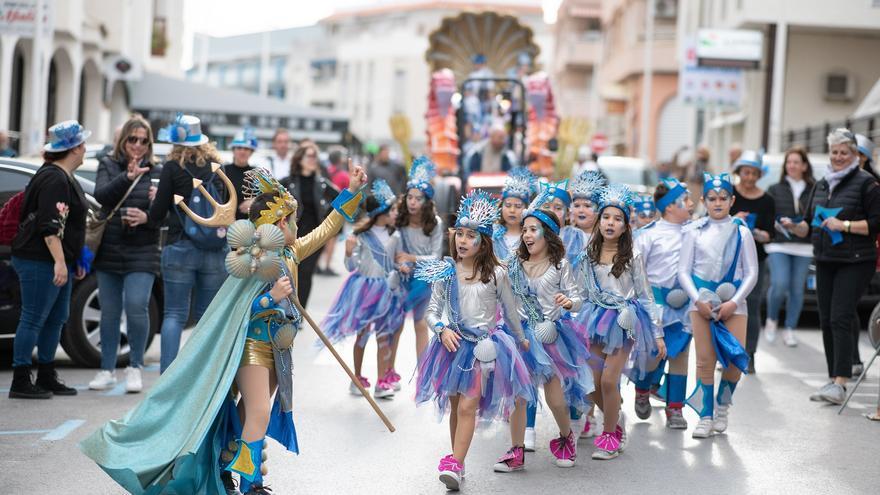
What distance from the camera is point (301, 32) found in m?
122

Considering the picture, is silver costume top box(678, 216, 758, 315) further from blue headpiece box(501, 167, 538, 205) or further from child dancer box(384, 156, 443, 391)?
child dancer box(384, 156, 443, 391)

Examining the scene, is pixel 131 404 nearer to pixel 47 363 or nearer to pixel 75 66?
pixel 47 363

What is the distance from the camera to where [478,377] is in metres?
7.15

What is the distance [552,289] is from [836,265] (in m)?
3.47

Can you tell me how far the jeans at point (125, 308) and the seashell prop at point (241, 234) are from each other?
3.24 m

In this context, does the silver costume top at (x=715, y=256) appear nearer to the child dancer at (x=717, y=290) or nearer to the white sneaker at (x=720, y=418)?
the child dancer at (x=717, y=290)

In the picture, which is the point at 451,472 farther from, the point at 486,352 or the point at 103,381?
the point at 103,381

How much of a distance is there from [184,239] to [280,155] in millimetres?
6410

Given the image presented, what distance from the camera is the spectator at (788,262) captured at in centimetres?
1267

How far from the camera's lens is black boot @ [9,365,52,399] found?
916 centimetres

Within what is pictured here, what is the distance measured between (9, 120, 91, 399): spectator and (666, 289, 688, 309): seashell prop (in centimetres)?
412

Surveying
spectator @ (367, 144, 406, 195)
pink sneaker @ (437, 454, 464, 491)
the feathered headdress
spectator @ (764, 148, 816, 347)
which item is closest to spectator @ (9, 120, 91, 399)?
the feathered headdress

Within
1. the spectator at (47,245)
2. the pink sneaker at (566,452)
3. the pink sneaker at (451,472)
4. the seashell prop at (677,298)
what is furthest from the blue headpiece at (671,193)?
the spectator at (47,245)

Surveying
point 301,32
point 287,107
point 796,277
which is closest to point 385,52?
point 301,32
